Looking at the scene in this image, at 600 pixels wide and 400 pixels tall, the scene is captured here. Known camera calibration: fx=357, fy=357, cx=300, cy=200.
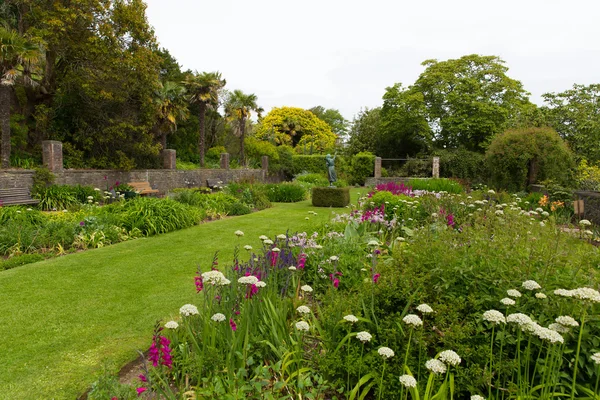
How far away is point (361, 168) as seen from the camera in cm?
2338

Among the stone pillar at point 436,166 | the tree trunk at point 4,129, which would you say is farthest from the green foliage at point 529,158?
the tree trunk at point 4,129

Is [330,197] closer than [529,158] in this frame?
No

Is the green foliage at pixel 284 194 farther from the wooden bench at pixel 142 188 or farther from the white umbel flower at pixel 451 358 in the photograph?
the white umbel flower at pixel 451 358

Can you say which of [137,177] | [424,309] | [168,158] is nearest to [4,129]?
[137,177]

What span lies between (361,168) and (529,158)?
1189cm

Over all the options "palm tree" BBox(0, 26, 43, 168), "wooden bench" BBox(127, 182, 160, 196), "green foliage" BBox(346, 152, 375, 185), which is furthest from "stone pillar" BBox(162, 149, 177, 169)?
"green foliage" BBox(346, 152, 375, 185)

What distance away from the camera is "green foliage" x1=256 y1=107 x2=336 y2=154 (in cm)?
3778

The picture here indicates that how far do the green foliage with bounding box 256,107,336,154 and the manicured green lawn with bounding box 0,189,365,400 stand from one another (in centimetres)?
3160

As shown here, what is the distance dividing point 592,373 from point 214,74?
21.3m

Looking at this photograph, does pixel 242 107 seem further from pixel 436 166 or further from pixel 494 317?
pixel 494 317

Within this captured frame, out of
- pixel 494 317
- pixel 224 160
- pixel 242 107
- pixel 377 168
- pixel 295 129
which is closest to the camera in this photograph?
pixel 494 317

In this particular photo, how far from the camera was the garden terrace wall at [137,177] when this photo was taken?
34.3 feet

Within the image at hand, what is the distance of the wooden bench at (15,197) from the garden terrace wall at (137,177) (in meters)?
0.22

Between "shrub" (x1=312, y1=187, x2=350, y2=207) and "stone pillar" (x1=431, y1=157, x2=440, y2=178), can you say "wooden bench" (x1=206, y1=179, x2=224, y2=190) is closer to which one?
"shrub" (x1=312, y1=187, x2=350, y2=207)
